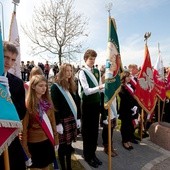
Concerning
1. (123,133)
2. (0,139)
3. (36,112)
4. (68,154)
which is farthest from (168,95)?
(0,139)

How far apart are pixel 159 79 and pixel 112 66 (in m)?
3.45

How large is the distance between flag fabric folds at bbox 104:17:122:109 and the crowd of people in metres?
0.18

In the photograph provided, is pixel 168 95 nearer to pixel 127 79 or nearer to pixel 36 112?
pixel 127 79

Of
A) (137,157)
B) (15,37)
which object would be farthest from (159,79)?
(15,37)

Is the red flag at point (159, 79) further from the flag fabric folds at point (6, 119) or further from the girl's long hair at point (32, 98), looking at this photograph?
the flag fabric folds at point (6, 119)

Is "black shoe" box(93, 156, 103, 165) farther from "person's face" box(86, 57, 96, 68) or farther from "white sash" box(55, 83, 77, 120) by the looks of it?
"person's face" box(86, 57, 96, 68)

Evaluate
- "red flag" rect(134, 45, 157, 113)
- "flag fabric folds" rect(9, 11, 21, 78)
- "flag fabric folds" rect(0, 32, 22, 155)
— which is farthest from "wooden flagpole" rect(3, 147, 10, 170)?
"red flag" rect(134, 45, 157, 113)

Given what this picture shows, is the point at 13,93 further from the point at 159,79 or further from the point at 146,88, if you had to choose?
the point at 159,79

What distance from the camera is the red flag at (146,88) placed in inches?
275

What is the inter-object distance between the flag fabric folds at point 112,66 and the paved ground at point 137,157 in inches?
59.5

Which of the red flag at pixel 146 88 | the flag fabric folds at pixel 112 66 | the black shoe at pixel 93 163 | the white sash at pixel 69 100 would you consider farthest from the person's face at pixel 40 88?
the red flag at pixel 146 88

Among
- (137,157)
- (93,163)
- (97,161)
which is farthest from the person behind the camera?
(137,157)

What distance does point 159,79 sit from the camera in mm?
8148

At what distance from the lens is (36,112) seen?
3.76 meters
